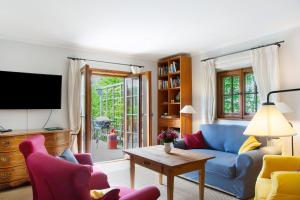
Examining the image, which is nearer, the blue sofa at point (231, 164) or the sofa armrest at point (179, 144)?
the blue sofa at point (231, 164)

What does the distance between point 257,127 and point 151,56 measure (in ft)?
13.0

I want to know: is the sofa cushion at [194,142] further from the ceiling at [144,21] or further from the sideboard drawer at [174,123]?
the ceiling at [144,21]

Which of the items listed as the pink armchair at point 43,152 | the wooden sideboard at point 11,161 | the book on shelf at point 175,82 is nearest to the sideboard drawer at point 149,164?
the pink armchair at point 43,152

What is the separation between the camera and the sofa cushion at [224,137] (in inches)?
154

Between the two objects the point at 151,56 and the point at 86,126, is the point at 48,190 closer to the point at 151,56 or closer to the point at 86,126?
the point at 86,126

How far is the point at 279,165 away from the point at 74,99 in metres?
3.63

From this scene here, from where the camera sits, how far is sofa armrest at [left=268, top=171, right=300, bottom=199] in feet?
6.14

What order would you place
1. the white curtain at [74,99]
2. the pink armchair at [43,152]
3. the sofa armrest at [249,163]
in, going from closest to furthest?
the pink armchair at [43,152], the sofa armrest at [249,163], the white curtain at [74,99]

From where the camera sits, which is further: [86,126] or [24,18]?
[86,126]

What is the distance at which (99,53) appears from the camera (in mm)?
4992

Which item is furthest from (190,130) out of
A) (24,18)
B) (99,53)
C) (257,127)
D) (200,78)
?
(24,18)

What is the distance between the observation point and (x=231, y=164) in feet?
10.6

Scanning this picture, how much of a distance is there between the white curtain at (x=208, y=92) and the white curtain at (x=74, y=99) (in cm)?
261

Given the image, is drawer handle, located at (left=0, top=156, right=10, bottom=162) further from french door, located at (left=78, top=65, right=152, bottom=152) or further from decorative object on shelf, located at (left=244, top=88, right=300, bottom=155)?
decorative object on shelf, located at (left=244, top=88, right=300, bottom=155)
